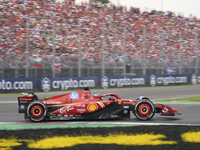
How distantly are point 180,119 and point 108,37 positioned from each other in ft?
54.2

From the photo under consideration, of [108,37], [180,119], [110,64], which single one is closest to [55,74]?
[110,64]

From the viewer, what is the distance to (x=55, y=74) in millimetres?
18266

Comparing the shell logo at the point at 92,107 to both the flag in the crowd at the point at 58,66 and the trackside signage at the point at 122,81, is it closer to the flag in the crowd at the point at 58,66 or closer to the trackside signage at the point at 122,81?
the flag in the crowd at the point at 58,66

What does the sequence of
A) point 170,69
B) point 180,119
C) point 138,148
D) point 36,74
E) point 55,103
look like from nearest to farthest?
point 138,148
point 55,103
point 180,119
point 36,74
point 170,69

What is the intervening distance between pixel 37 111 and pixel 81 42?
14.6m

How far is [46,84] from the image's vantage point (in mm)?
17797

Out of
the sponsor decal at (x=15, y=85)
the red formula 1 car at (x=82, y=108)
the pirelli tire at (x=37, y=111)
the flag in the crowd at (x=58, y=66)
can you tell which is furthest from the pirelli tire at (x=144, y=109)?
the flag in the crowd at (x=58, y=66)

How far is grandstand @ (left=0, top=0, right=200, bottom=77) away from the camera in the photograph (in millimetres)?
18250

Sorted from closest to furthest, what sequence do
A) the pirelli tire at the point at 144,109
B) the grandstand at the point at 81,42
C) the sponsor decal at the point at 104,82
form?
1. the pirelli tire at the point at 144,109
2. the grandstand at the point at 81,42
3. the sponsor decal at the point at 104,82

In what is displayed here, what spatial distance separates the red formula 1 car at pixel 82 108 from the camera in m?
7.50

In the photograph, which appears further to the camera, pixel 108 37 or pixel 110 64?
pixel 108 37

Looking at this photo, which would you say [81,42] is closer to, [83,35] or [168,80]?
[83,35]

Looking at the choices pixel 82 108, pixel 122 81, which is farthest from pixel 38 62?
pixel 82 108

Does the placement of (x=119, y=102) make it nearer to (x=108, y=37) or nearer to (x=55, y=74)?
(x=55, y=74)
